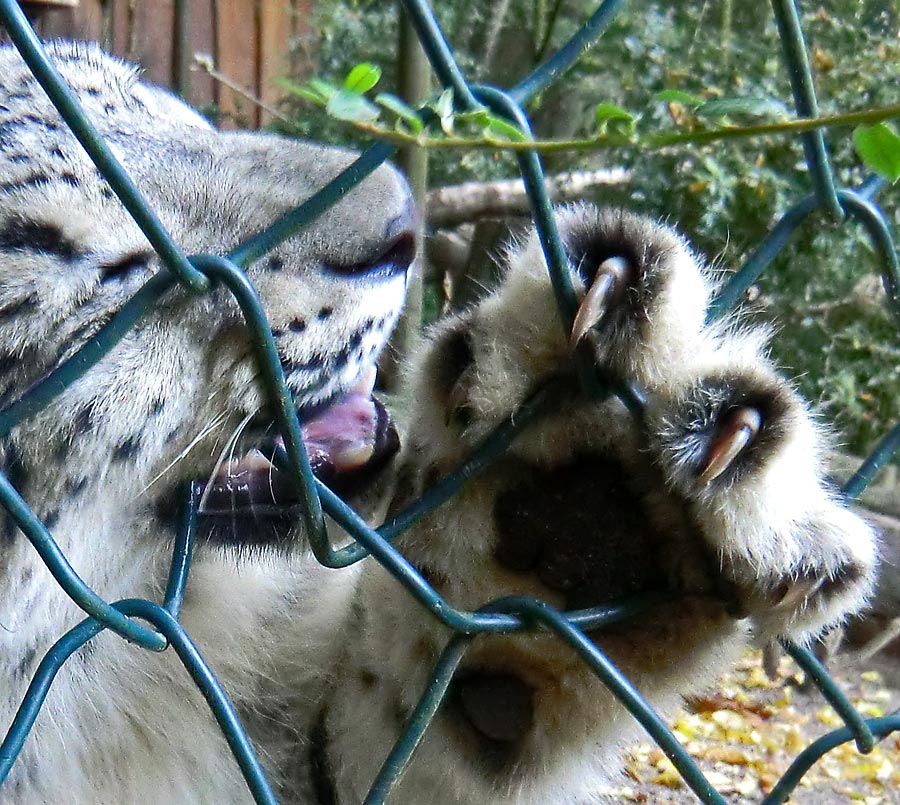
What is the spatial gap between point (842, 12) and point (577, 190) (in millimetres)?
995

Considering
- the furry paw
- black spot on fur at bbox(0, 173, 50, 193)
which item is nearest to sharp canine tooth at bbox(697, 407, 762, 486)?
the furry paw

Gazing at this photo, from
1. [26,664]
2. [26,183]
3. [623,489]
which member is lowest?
[26,664]

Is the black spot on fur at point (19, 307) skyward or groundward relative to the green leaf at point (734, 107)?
groundward

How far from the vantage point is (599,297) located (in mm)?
959

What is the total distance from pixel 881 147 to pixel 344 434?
716 millimetres

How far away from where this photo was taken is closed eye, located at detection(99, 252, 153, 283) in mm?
1087

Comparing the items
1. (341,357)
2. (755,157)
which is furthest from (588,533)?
(755,157)

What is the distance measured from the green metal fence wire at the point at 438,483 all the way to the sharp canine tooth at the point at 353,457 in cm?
15

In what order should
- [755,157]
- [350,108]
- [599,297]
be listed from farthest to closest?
[755,157] → [599,297] → [350,108]

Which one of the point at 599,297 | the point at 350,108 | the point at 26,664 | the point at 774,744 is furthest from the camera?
the point at 774,744

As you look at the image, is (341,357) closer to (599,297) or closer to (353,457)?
(353,457)

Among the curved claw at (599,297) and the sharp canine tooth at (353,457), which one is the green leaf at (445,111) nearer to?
the curved claw at (599,297)

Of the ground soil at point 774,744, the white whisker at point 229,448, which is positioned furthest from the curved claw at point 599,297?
the ground soil at point 774,744

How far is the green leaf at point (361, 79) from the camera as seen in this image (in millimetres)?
725
